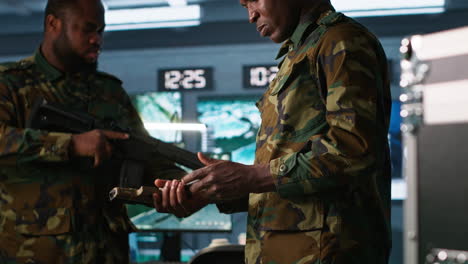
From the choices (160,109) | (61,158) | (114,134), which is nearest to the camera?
(61,158)

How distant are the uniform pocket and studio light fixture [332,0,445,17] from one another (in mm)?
3624

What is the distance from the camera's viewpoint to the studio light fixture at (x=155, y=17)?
527 centimetres

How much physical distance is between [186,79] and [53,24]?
11.9 feet

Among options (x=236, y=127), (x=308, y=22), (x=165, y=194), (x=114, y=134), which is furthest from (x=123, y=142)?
(x=236, y=127)

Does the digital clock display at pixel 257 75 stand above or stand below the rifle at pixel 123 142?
above

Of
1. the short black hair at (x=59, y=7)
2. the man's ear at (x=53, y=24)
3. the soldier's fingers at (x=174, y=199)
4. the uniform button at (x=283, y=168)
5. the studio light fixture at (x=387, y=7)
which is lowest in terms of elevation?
the soldier's fingers at (x=174, y=199)

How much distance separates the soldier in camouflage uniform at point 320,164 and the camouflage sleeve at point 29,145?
569 millimetres

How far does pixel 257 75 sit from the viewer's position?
5273 mm

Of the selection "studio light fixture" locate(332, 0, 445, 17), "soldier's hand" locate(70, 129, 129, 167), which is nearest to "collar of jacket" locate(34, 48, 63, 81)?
"soldier's hand" locate(70, 129, 129, 167)

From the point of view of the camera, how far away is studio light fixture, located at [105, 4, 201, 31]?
5.27 metres

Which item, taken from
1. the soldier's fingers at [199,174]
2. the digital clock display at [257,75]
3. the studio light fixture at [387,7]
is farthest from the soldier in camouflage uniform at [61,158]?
the digital clock display at [257,75]

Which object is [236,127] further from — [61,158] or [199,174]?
[199,174]

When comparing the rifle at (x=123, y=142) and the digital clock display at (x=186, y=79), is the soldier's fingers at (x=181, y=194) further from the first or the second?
the digital clock display at (x=186, y=79)

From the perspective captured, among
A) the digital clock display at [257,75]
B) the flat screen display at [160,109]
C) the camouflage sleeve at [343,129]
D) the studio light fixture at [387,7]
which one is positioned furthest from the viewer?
the digital clock display at [257,75]
